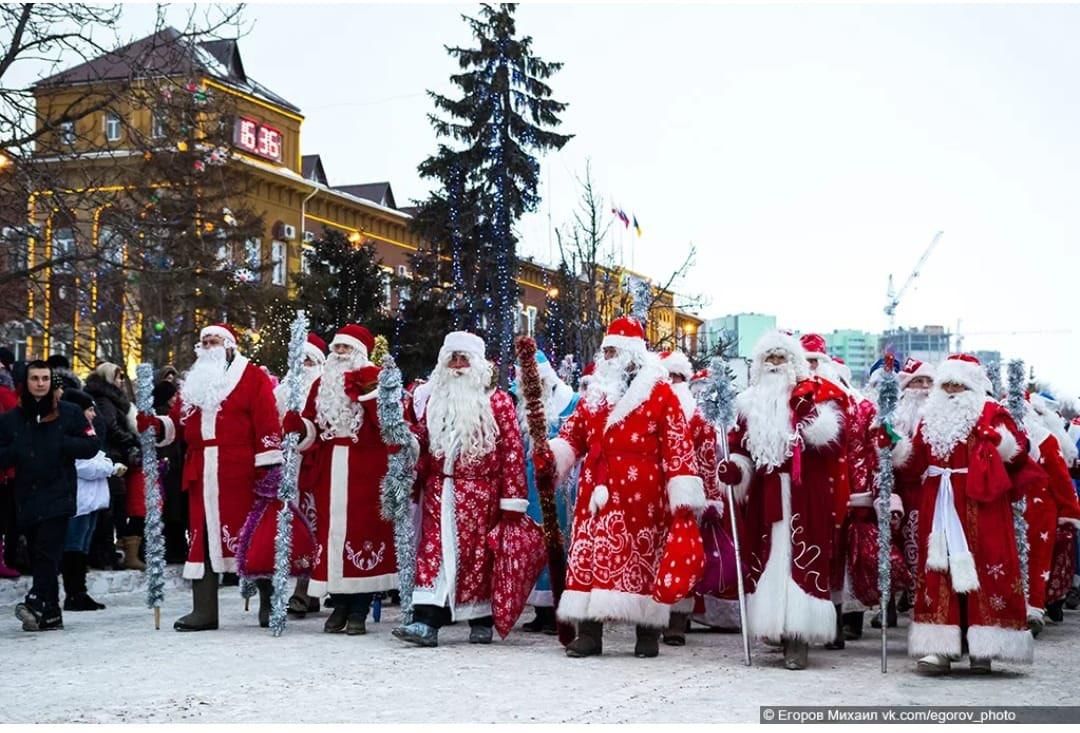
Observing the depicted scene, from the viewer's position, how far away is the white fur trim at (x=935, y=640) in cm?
901

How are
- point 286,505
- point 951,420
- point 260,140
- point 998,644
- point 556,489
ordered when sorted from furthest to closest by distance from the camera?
point 260,140 < point 286,505 < point 556,489 < point 951,420 < point 998,644

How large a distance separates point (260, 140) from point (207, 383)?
46.7 meters

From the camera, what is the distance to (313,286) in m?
32.4

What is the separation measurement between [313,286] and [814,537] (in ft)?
78.7

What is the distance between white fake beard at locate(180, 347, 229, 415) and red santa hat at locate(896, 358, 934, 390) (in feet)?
15.3

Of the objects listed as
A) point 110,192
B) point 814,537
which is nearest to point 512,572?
point 814,537

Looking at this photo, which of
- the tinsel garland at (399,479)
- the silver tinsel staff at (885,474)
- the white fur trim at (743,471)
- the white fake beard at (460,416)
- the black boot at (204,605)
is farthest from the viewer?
the black boot at (204,605)

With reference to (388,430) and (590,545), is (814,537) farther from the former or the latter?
(388,430)

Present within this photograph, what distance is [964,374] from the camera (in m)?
9.43

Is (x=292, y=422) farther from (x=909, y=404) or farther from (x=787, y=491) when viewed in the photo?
(x=909, y=404)

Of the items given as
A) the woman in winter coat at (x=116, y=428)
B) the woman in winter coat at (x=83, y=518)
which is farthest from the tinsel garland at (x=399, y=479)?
the woman in winter coat at (x=116, y=428)

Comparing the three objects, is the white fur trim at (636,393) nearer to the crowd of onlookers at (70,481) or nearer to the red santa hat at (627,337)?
the red santa hat at (627,337)

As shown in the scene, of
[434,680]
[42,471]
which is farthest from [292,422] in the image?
[434,680]

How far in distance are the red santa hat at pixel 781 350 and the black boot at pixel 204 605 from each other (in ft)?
13.1
